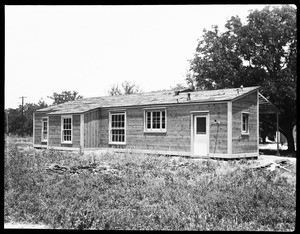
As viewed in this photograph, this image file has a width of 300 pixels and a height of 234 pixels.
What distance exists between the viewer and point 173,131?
19.5 metres

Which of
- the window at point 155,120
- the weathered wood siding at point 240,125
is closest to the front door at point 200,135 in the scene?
the weathered wood siding at point 240,125

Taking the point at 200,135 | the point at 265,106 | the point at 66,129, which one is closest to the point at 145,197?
the point at 200,135

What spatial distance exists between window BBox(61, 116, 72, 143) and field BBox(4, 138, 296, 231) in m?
9.90

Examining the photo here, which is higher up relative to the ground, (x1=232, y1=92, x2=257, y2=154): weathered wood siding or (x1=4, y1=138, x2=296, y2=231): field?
(x1=232, y1=92, x2=257, y2=154): weathered wood siding

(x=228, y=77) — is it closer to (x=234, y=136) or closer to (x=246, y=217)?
(x=234, y=136)

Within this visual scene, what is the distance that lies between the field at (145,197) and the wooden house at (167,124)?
4015 mm

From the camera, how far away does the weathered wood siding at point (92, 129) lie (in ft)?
75.7

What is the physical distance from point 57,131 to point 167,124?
942cm

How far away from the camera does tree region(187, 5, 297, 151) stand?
28484 millimetres

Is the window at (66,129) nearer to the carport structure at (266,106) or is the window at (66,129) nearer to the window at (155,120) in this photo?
the window at (155,120)

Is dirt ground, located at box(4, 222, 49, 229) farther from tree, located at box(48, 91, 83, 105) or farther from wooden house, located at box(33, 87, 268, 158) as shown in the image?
tree, located at box(48, 91, 83, 105)

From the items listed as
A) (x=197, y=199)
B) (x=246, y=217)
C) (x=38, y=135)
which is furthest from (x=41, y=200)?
(x=38, y=135)

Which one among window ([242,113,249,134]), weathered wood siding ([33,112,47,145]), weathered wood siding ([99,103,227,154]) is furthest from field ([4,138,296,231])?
weathered wood siding ([33,112,47,145])

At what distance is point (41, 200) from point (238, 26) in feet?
90.7
